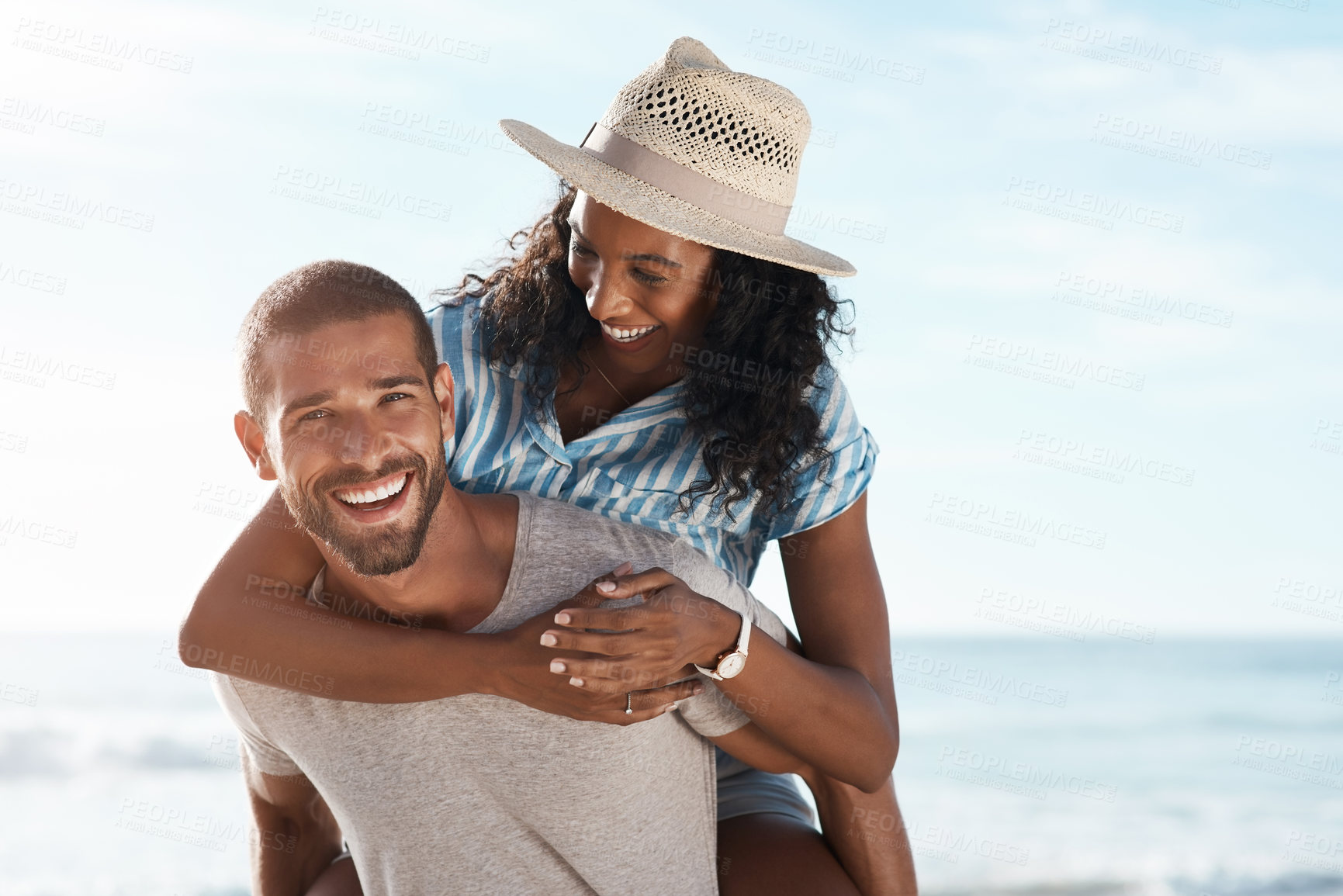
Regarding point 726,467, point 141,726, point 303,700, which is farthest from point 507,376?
point 141,726

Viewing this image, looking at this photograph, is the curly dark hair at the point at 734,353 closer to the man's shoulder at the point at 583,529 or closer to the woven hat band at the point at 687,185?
the woven hat band at the point at 687,185

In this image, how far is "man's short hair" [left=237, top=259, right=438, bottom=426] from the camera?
7.19 feet

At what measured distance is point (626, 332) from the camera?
2.69 m

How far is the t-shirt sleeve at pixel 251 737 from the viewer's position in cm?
245

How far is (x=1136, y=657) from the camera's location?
60.2 feet

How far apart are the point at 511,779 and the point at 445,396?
0.77m

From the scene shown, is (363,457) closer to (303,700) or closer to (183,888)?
(303,700)

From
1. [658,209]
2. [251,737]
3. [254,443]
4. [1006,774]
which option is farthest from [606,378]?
[1006,774]

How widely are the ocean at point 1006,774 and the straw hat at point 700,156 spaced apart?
18.0 ft

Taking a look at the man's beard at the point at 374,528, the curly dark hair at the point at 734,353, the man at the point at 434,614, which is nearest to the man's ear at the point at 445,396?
the man at the point at 434,614

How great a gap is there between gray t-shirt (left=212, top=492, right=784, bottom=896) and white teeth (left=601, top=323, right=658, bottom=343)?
1.77 feet

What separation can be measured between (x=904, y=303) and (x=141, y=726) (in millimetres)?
12495

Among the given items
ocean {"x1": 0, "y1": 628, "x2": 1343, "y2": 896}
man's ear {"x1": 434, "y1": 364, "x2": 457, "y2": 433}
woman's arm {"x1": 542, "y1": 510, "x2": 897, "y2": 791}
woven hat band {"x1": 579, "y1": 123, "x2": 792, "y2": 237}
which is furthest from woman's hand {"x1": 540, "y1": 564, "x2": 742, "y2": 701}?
ocean {"x1": 0, "y1": 628, "x2": 1343, "y2": 896}

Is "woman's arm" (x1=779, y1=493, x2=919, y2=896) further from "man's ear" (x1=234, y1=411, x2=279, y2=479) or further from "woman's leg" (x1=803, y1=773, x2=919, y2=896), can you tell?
"man's ear" (x1=234, y1=411, x2=279, y2=479)
